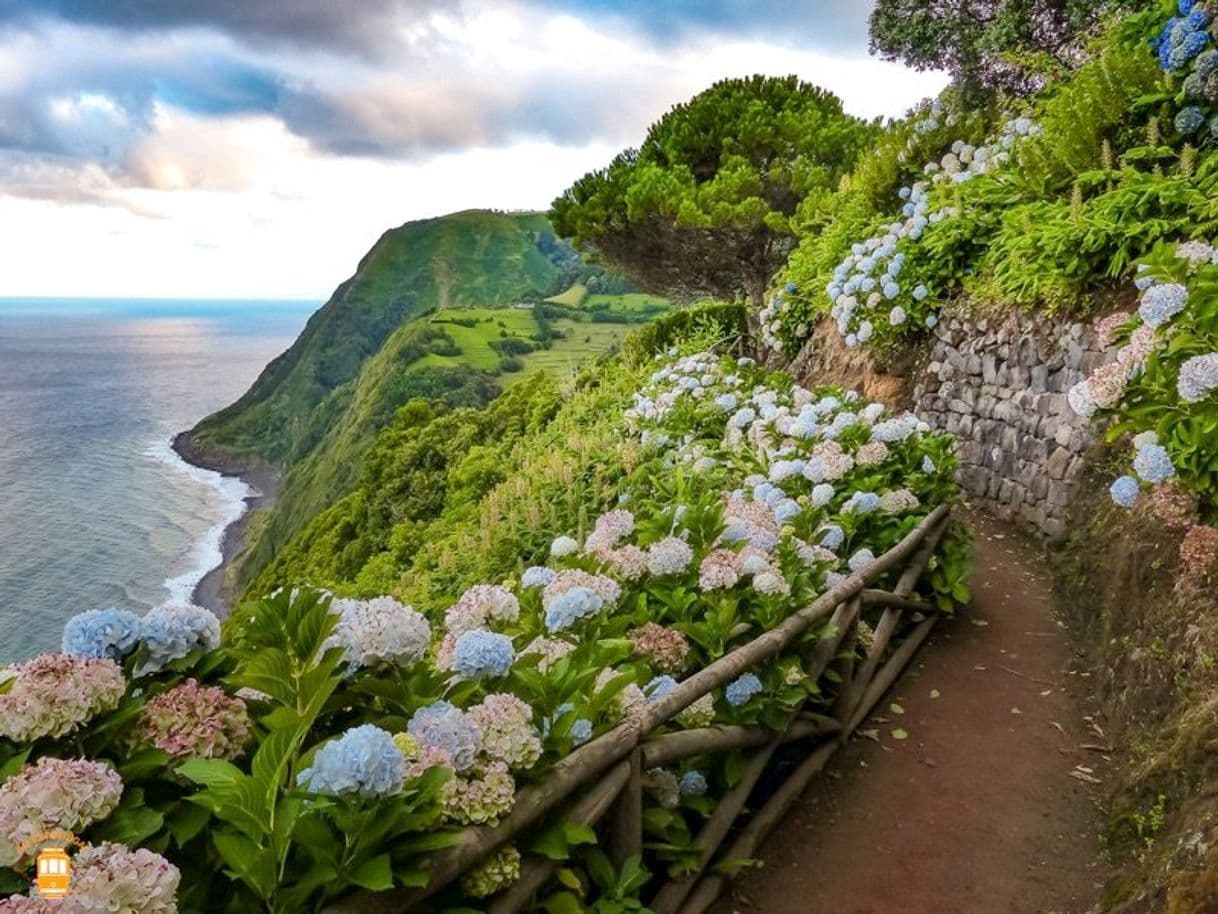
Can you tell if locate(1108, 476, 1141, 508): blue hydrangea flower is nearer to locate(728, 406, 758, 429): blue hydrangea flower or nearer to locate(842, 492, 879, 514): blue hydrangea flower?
locate(842, 492, 879, 514): blue hydrangea flower

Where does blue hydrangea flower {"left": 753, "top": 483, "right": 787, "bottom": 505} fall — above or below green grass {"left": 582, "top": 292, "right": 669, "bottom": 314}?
below

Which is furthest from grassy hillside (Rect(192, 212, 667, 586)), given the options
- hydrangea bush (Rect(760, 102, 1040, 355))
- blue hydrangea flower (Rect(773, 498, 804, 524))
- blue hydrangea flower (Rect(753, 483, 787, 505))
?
blue hydrangea flower (Rect(773, 498, 804, 524))

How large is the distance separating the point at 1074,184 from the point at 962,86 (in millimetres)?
5233

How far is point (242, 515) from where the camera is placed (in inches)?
2547

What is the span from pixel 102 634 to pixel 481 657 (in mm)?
925

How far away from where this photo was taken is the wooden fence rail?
215cm

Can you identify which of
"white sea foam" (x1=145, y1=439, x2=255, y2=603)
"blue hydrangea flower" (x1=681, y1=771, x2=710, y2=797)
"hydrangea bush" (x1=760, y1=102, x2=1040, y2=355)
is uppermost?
"hydrangea bush" (x1=760, y1=102, x2=1040, y2=355)

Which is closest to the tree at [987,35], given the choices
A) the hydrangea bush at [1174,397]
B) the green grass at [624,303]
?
the hydrangea bush at [1174,397]

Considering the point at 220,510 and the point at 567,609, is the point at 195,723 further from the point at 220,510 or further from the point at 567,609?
the point at 220,510

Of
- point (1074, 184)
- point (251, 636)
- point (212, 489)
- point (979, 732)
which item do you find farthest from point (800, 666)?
point (212, 489)

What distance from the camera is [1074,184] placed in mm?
7008

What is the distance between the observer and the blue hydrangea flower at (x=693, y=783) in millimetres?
3209

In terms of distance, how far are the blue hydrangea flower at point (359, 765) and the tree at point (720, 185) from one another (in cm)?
1528

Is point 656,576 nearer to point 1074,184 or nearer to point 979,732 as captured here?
point 979,732
